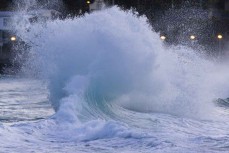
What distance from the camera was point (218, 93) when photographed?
22.2 meters

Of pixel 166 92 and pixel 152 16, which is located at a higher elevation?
pixel 152 16

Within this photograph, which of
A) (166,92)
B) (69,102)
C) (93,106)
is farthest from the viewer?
(166,92)

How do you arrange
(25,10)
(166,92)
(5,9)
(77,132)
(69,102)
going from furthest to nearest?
(5,9), (25,10), (166,92), (69,102), (77,132)

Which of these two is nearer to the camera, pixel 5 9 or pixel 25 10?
pixel 25 10

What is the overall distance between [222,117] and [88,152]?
6.05 meters

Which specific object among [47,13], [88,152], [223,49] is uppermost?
[47,13]

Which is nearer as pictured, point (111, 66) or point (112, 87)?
point (111, 66)

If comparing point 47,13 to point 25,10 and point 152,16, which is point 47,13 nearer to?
point 25,10

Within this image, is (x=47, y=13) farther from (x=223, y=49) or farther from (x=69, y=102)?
(x=69, y=102)

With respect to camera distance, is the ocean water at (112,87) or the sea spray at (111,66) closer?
the ocean water at (112,87)

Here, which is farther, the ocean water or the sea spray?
the sea spray

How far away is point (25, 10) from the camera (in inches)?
2480

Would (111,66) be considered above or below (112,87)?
above

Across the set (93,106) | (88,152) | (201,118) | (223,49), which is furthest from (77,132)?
(223,49)
